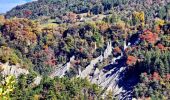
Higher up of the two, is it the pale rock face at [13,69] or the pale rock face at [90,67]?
the pale rock face at [13,69]

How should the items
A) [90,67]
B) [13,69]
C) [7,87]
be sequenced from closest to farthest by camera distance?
[7,87], [13,69], [90,67]

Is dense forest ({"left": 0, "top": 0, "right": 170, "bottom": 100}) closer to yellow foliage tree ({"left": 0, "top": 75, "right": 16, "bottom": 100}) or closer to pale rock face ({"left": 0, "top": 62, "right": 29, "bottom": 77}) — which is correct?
pale rock face ({"left": 0, "top": 62, "right": 29, "bottom": 77})

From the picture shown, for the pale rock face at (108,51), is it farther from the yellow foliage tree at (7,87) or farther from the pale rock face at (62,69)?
the yellow foliage tree at (7,87)

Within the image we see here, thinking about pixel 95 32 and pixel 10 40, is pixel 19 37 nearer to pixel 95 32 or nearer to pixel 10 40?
pixel 10 40

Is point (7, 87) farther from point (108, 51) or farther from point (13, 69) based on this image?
point (108, 51)

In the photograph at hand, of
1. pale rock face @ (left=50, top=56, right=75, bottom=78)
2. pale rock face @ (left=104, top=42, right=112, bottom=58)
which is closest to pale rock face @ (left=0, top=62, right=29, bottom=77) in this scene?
pale rock face @ (left=50, top=56, right=75, bottom=78)

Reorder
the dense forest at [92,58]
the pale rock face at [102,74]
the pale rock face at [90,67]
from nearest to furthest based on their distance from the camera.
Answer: the dense forest at [92,58], the pale rock face at [102,74], the pale rock face at [90,67]

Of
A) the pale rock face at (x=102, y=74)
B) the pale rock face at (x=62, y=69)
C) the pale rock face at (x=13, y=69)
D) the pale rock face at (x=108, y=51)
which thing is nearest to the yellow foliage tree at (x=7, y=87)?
the pale rock face at (x=102, y=74)

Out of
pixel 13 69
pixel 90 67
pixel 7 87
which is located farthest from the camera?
pixel 90 67

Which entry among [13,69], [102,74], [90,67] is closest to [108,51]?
[90,67]
